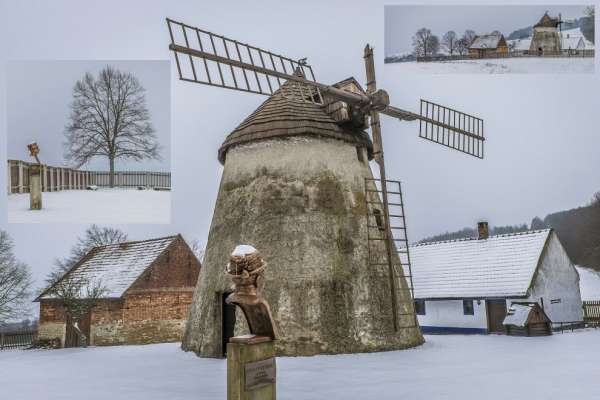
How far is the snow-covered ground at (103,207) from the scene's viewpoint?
966 centimetres

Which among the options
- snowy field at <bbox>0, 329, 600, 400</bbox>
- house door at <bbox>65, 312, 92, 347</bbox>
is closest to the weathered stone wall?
snowy field at <bbox>0, 329, 600, 400</bbox>

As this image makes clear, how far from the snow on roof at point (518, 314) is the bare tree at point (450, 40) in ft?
16.7

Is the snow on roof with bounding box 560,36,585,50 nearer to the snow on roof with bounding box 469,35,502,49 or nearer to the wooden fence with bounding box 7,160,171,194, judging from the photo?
the snow on roof with bounding box 469,35,502,49

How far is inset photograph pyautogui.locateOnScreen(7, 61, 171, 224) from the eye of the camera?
9570 mm

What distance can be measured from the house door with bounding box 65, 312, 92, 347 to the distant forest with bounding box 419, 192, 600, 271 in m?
8.55

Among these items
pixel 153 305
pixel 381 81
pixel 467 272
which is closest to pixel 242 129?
pixel 381 81

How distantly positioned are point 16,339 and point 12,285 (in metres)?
1.41

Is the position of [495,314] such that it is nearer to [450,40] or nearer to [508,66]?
[508,66]

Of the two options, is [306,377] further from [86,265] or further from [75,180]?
[86,265]

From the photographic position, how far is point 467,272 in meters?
14.1

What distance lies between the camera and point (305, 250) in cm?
819

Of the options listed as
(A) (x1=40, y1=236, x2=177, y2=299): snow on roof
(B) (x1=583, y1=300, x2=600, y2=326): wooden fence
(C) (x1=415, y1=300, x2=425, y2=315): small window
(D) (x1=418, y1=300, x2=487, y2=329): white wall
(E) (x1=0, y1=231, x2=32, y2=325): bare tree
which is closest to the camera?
(E) (x1=0, y1=231, x2=32, y2=325): bare tree

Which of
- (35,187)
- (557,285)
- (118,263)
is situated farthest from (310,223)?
(557,285)

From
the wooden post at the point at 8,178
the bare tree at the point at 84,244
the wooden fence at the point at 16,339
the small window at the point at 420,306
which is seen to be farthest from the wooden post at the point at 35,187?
the small window at the point at 420,306
